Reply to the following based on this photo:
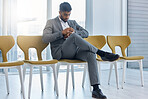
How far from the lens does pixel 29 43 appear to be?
11.4 feet

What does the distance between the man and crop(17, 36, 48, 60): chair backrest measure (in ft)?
0.55

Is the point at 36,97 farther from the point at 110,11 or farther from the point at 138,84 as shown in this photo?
the point at 110,11

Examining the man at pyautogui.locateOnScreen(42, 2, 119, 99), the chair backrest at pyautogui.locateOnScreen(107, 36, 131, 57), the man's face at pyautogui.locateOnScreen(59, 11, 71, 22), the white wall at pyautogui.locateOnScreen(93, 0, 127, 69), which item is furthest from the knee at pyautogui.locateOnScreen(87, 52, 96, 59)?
the white wall at pyautogui.locateOnScreen(93, 0, 127, 69)

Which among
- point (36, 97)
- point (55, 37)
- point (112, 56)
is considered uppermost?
point (55, 37)

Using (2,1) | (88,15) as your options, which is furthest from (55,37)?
(88,15)

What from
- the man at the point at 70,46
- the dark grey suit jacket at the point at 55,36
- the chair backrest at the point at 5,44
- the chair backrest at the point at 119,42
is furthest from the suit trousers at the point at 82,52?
the chair backrest at the point at 119,42

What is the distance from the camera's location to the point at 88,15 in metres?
6.28

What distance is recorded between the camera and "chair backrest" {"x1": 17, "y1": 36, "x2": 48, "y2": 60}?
3.40 m

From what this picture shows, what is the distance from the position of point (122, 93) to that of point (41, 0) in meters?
3.35

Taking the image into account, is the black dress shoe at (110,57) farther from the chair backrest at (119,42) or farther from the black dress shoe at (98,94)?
the chair backrest at (119,42)

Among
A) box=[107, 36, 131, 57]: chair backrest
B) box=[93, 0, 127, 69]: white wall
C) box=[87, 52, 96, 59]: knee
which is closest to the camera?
box=[87, 52, 96, 59]: knee

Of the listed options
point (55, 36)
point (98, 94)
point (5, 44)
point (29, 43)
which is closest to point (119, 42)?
point (55, 36)

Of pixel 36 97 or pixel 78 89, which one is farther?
pixel 78 89

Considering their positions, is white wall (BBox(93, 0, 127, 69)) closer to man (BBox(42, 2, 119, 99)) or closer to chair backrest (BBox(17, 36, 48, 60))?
man (BBox(42, 2, 119, 99))
